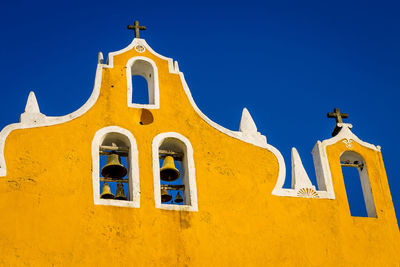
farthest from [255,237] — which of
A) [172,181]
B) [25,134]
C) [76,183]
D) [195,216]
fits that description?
[25,134]

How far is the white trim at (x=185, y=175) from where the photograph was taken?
47.7 feet

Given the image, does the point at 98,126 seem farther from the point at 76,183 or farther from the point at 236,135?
the point at 236,135

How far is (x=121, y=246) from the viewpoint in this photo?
13.7 metres

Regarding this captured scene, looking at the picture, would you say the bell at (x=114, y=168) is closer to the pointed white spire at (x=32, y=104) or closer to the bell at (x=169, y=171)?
the bell at (x=169, y=171)

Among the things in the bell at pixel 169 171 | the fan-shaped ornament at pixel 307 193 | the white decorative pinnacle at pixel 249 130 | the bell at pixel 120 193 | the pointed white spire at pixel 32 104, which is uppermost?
the pointed white spire at pixel 32 104

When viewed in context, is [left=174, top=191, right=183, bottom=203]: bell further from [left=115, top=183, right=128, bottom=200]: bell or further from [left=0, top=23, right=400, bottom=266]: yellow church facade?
[left=115, top=183, right=128, bottom=200]: bell

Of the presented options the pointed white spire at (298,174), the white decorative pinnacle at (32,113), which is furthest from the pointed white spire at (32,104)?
the pointed white spire at (298,174)

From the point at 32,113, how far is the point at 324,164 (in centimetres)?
608

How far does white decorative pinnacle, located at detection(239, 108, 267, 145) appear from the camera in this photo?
16.2 m

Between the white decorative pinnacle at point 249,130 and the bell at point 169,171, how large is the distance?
1695mm

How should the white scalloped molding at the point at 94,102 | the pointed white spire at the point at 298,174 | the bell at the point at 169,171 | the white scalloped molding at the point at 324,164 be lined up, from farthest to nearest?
1. the pointed white spire at the point at 298,174
2. the white scalloped molding at the point at 324,164
3. the bell at the point at 169,171
4. the white scalloped molding at the point at 94,102

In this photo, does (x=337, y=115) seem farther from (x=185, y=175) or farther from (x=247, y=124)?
(x=185, y=175)

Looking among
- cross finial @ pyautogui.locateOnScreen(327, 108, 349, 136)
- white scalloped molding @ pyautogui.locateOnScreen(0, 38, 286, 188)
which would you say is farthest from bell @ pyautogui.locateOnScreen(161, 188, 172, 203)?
cross finial @ pyautogui.locateOnScreen(327, 108, 349, 136)

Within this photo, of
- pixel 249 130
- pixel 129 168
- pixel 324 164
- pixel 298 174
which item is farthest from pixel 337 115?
pixel 129 168
